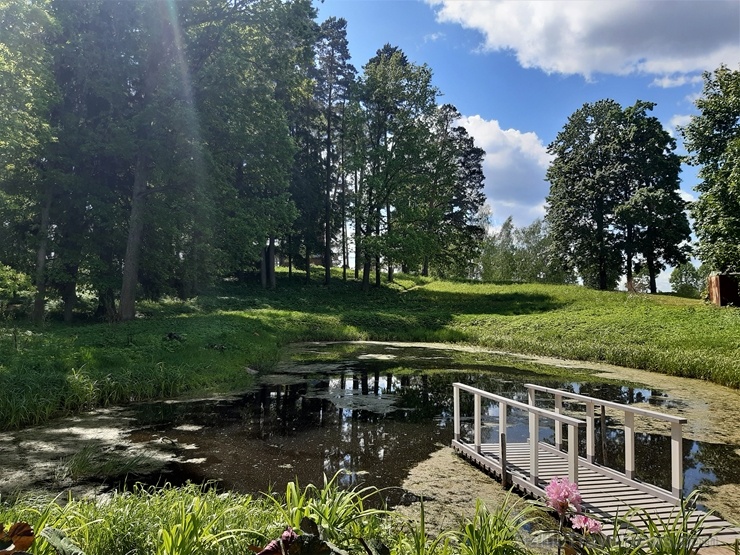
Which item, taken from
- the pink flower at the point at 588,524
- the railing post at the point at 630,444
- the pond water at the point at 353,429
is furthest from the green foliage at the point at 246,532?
the pond water at the point at 353,429

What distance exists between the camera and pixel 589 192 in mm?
33062

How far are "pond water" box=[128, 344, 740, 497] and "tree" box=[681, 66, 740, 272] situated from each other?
947 cm

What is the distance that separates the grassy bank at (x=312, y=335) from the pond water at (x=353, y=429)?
1.24 meters

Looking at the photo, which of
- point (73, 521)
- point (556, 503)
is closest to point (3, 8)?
point (73, 521)

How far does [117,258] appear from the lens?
65.8ft

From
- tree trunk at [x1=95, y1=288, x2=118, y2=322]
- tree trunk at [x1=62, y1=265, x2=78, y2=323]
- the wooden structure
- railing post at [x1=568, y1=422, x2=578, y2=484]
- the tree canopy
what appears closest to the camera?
railing post at [x1=568, y1=422, x2=578, y2=484]

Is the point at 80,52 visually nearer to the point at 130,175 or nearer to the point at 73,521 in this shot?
the point at 130,175

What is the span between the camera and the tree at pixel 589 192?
32812 mm

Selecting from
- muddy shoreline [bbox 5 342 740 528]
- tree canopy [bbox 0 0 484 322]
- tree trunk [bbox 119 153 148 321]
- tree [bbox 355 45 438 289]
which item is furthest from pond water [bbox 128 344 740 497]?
tree [bbox 355 45 438 289]

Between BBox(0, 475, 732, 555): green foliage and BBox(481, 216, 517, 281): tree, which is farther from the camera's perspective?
BBox(481, 216, 517, 281): tree

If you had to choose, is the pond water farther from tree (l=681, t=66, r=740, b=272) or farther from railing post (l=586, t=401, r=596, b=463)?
tree (l=681, t=66, r=740, b=272)

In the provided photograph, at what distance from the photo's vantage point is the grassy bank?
9.10m

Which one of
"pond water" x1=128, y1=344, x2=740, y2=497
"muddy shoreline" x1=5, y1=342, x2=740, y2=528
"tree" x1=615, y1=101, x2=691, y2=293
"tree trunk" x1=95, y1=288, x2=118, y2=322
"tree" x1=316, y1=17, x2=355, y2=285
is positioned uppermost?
"tree" x1=316, y1=17, x2=355, y2=285

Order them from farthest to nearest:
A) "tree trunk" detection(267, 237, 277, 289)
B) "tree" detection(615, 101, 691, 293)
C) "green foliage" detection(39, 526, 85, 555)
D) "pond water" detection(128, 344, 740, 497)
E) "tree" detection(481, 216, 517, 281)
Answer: "tree" detection(481, 216, 517, 281), "tree trunk" detection(267, 237, 277, 289), "tree" detection(615, 101, 691, 293), "pond water" detection(128, 344, 740, 497), "green foliage" detection(39, 526, 85, 555)
